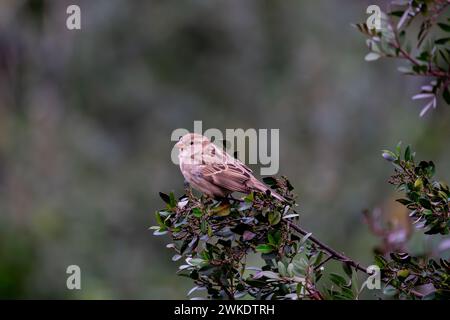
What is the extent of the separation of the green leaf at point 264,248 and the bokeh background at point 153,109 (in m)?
7.07

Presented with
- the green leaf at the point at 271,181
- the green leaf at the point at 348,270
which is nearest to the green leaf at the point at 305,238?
the green leaf at the point at 348,270

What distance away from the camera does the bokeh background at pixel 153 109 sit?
434 inches

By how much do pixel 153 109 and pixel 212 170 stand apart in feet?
24.9

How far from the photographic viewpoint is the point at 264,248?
3.62 metres

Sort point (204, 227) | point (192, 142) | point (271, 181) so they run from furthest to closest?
point (192, 142) → point (271, 181) → point (204, 227)

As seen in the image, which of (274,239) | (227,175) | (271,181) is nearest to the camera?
(274,239)

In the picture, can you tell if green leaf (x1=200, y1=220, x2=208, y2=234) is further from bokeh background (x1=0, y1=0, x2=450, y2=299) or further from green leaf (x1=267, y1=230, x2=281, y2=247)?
bokeh background (x1=0, y1=0, x2=450, y2=299)

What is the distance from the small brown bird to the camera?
4477 millimetres

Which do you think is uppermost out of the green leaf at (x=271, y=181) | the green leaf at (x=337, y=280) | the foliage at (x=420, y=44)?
the foliage at (x=420, y=44)

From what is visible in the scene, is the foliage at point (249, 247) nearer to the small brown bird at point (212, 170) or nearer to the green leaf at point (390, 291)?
the green leaf at point (390, 291)

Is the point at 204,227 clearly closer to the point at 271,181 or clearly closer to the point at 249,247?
the point at 249,247

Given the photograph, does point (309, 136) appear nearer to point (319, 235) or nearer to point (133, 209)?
point (319, 235)

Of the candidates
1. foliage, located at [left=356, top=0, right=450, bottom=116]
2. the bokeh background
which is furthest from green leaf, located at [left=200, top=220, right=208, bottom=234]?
the bokeh background

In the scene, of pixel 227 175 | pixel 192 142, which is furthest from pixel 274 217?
pixel 192 142
